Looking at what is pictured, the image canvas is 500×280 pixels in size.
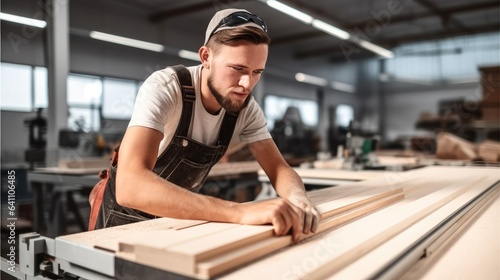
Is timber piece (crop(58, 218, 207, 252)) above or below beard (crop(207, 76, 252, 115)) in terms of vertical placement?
below

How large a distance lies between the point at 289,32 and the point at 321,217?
979 cm

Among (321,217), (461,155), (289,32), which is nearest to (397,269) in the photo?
(321,217)

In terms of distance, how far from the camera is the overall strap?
1.35 m

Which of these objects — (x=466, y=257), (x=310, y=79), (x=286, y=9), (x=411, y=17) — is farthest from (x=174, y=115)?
(x=310, y=79)

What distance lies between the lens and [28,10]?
20.9 feet

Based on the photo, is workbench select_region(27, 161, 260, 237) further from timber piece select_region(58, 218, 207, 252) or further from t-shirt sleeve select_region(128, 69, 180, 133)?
timber piece select_region(58, 218, 207, 252)

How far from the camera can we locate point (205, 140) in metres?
1.52

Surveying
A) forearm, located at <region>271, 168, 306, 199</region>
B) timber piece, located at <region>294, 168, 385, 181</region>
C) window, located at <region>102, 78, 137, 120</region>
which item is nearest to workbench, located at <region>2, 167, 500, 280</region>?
forearm, located at <region>271, 168, 306, 199</region>

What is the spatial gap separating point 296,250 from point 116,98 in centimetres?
765

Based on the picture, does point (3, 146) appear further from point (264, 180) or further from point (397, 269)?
point (397, 269)

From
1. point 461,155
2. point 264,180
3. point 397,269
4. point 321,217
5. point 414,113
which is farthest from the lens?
point 414,113

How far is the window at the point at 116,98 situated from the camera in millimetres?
7738

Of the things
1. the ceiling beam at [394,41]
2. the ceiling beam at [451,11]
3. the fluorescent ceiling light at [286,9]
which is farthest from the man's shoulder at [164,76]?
the ceiling beam at [394,41]

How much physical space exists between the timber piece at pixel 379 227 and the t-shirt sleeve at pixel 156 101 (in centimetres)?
65
